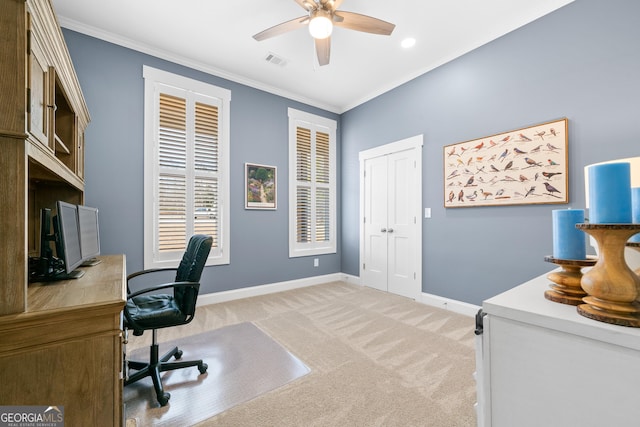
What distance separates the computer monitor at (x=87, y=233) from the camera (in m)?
1.89

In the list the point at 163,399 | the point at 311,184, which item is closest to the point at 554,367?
the point at 163,399

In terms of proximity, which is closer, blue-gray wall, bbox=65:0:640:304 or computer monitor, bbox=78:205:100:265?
computer monitor, bbox=78:205:100:265

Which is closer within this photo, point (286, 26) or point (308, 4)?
point (308, 4)

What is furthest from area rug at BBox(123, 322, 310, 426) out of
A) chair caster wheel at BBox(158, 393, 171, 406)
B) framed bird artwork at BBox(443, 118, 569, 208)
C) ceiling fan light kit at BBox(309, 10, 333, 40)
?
ceiling fan light kit at BBox(309, 10, 333, 40)

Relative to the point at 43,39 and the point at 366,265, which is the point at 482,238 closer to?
the point at 366,265

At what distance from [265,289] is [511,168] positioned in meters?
3.50

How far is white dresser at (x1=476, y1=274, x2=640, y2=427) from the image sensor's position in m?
0.56

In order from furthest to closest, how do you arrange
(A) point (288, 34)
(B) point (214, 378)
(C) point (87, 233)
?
(A) point (288, 34)
(C) point (87, 233)
(B) point (214, 378)

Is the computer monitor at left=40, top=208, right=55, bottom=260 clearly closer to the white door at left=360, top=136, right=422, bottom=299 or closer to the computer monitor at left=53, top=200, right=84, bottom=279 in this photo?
the computer monitor at left=53, top=200, right=84, bottom=279

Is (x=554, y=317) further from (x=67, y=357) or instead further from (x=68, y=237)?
(x=68, y=237)

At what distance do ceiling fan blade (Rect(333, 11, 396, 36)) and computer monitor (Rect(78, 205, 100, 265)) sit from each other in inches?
101

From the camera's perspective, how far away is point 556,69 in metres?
2.54

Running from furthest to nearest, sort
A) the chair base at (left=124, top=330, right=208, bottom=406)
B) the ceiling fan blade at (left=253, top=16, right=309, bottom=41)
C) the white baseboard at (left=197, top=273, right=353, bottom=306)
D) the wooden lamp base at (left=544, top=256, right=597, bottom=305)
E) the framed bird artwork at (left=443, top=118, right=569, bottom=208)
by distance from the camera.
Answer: the white baseboard at (left=197, top=273, right=353, bottom=306), the framed bird artwork at (left=443, top=118, right=569, bottom=208), the ceiling fan blade at (left=253, top=16, right=309, bottom=41), the chair base at (left=124, top=330, right=208, bottom=406), the wooden lamp base at (left=544, top=256, right=597, bottom=305)

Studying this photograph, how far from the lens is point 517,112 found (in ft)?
9.13
